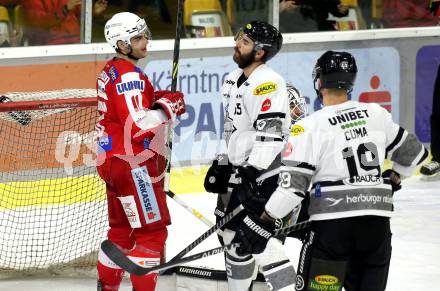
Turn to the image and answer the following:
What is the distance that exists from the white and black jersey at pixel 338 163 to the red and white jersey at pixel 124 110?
0.94 meters

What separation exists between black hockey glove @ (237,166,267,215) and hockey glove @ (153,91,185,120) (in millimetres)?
373

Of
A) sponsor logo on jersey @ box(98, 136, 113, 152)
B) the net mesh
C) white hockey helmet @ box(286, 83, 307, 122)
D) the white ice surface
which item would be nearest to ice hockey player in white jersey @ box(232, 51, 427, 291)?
sponsor logo on jersey @ box(98, 136, 113, 152)

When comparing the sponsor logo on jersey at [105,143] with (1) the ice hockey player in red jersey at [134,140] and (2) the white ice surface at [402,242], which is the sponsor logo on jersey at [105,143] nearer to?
(1) the ice hockey player in red jersey at [134,140]

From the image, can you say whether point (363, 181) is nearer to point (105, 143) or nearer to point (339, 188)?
point (339, 188)

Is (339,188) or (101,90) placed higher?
(101,90)

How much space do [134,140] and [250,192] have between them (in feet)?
1.80

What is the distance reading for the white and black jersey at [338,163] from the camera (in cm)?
389

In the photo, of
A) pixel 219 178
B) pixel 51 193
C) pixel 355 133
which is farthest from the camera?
pixel 51 193

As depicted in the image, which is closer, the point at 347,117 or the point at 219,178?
the point at 347,117

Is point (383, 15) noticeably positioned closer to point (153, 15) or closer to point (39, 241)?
point (153, 15)

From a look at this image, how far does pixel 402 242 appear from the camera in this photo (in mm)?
6512

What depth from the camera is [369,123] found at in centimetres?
395

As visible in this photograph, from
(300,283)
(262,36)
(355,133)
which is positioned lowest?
(300,283)

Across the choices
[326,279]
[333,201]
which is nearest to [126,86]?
[333,201]
